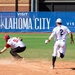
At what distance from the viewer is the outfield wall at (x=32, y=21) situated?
3875cm

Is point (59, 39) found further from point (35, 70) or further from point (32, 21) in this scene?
point (32, 21)

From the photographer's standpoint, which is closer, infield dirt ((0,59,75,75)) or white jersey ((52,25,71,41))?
infield dirt ((0,59,75,75))

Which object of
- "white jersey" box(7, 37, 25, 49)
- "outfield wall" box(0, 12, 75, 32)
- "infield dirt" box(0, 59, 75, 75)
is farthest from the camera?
"outfield wall" box(0, 12, 75, 32)

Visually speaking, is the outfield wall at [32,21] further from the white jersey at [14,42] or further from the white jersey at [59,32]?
the white jersey at [59,32]

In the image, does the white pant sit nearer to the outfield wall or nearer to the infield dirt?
the infield dirt

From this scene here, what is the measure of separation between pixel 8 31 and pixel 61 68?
1027 inches

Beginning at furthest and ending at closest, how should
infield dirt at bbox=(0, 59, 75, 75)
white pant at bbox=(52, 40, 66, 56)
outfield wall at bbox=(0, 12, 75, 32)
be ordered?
outfield wall at bbox=(0, 12, 75, 32) → white pant at bbox=(52, 40, 66, 56) → infield dirt at bbox=(0, 59, 75, 75)

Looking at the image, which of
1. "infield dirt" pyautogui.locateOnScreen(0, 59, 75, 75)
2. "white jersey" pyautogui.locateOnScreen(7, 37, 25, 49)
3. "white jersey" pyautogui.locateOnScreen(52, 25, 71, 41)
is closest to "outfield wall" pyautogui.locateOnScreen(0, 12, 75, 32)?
"white jersey" pyautogui.locateOnScreen(7, 37, 25, 49)

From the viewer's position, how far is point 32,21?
38938 mm

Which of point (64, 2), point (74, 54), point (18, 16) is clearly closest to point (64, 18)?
point (18, 16)

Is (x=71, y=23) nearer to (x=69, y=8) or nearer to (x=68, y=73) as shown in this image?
(x=69, y=8)

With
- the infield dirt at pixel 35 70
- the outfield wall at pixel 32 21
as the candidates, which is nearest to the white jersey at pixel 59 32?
the infield dirt at pixel 35 70

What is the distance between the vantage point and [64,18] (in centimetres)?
3919

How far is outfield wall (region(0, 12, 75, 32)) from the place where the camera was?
38750 millimetres
